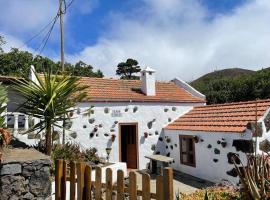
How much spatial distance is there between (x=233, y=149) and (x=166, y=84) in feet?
24.2

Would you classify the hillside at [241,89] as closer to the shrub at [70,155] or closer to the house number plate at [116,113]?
the house number plate at [116,113]

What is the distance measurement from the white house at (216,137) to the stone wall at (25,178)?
6.95 meters

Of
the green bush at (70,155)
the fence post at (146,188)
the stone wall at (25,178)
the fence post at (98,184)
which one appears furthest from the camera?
the green bush at (70,155)

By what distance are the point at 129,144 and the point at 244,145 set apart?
6316 mm

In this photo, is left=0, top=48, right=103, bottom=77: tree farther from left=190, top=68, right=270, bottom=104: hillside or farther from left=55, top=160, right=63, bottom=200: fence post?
left=55, top=160, right=63, bottom=200: fence post

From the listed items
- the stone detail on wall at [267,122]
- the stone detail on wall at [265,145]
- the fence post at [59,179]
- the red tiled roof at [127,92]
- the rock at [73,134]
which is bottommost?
the fence post at [59,179]

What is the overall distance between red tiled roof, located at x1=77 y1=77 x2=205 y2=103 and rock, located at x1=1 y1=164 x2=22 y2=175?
316 inches

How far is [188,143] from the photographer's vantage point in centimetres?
1349

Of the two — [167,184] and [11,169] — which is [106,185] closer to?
[167,184]

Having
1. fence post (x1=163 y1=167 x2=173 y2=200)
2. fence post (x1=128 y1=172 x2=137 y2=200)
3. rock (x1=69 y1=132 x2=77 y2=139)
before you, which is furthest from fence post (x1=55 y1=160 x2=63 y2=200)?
rock (x1=69 y1=132 x2=77 y2=139)

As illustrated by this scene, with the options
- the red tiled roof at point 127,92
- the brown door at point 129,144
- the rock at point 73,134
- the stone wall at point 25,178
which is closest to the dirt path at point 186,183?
the brown door at point 129,144

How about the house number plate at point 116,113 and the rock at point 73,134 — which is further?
the house number plate at point 116,113

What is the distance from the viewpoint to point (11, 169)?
5.35 meters

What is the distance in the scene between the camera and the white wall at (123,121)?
13188mm
